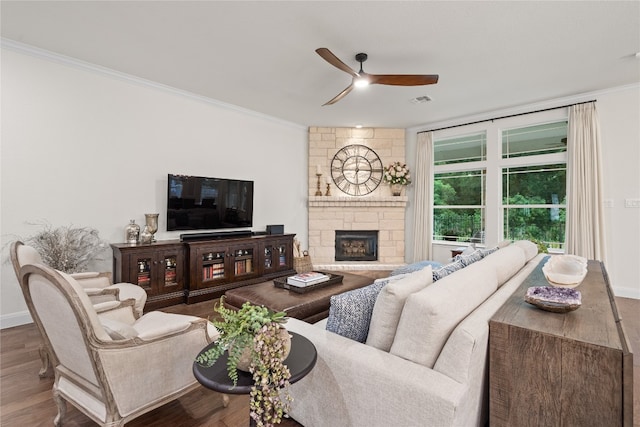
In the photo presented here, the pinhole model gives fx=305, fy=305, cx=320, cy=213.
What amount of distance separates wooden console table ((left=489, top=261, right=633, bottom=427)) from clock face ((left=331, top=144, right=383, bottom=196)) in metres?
4.69

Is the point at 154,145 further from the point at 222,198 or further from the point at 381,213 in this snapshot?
the point at 381,213

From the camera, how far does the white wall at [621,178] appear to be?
389 centimetres

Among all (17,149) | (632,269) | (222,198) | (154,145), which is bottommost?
(632,269)

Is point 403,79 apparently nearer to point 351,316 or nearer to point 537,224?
point 351,316

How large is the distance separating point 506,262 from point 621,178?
334 cm

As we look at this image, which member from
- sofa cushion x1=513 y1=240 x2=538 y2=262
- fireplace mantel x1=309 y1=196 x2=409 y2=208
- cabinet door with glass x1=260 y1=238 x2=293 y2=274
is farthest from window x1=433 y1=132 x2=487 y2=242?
cabinet door with glass x1=260 y1=238 x2=293 y2=274

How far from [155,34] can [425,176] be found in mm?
4626

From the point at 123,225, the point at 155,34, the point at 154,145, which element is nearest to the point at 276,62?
the point at 155,34

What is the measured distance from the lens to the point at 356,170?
5961 mm

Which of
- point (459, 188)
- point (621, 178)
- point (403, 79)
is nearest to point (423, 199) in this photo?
point (459, 188)

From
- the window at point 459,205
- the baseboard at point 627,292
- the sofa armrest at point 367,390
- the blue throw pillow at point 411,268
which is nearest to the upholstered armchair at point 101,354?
the sofa armrest at point 367,390

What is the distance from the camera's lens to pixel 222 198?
441cm

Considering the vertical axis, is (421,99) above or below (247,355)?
above

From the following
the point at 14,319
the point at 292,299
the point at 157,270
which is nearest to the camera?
the point at 292,299
